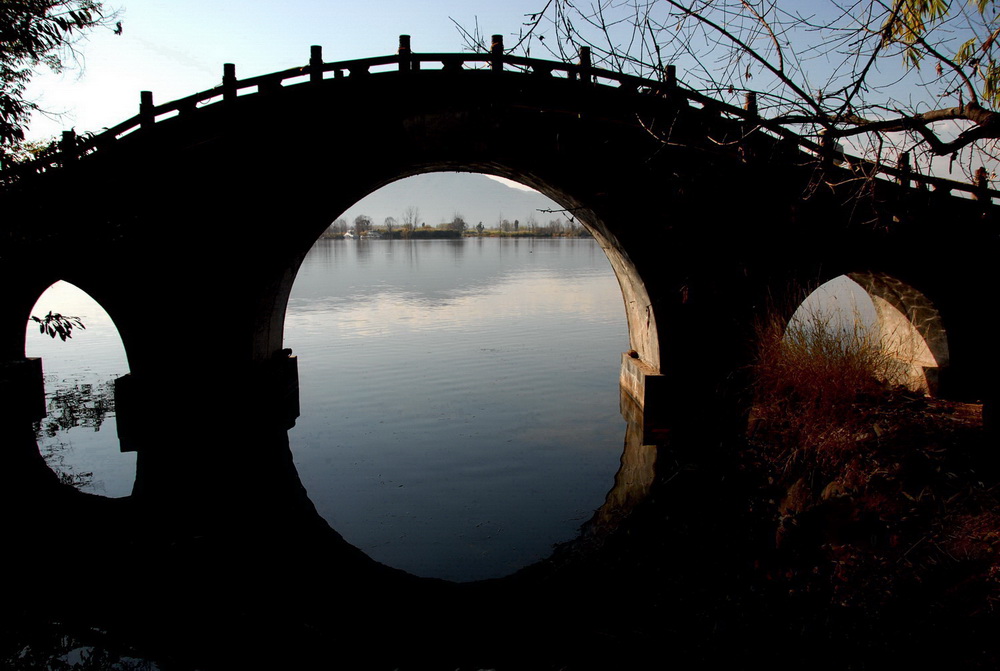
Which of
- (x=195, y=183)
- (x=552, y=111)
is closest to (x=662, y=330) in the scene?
(x=552, y=111)

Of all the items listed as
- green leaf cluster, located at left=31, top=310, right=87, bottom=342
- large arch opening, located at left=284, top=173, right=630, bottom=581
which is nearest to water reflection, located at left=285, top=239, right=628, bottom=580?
large arch opening, located at left=284, top=173, right=630, bottom=581

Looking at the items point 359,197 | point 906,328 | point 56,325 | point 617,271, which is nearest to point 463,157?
point 359,197

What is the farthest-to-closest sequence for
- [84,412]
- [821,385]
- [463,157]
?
1. [84,412]
2. [463,157]
3. [821,385]

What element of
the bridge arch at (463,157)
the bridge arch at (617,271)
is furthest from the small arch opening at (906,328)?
the bridge arch at (617,271)

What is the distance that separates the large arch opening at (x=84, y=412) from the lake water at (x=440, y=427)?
49mm

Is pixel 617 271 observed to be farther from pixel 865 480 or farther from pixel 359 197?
pixel 865 480

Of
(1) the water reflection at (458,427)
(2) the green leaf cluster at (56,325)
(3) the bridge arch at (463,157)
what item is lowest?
(1) the water reflection at (458,427)

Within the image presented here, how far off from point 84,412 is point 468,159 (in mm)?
9728

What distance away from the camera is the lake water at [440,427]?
8.40 metres

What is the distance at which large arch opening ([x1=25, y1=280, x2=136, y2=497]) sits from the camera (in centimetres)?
1065

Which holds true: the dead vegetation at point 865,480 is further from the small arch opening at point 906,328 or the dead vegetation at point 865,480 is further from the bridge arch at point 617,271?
Result: the bridge arch at point 617,271

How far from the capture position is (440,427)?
1270 centimetres

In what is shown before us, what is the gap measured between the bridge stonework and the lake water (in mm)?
1769

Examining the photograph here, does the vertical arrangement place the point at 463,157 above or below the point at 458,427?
above
